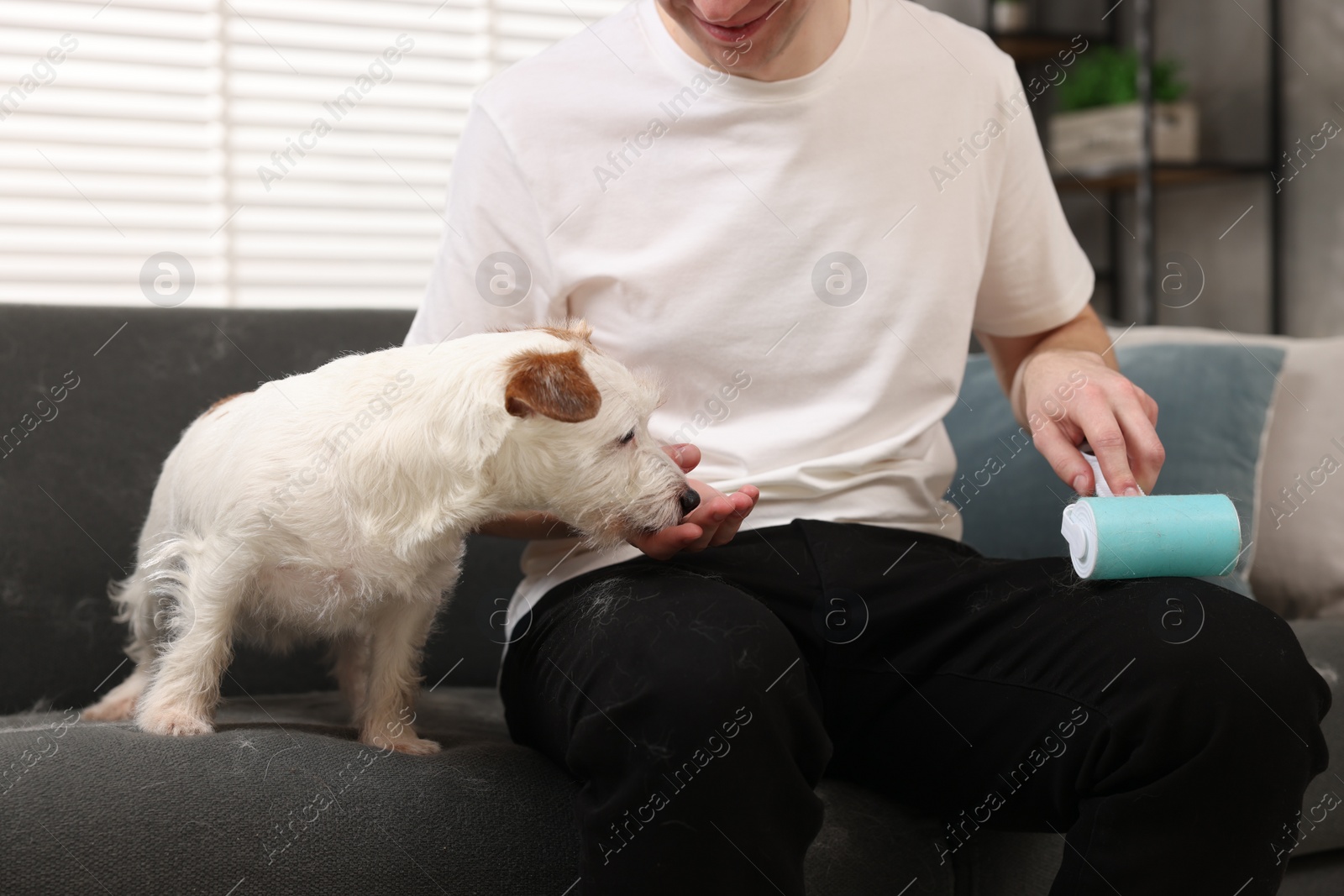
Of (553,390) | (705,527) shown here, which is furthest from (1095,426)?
(553,390)

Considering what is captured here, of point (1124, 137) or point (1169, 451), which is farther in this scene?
point (1124, 137)

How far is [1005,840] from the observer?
1191mm

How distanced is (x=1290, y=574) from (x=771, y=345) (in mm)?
933

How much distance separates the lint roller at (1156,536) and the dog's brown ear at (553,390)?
1.46ft

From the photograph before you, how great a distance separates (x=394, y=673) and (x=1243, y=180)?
10.2 ft

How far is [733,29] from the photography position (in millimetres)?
1140

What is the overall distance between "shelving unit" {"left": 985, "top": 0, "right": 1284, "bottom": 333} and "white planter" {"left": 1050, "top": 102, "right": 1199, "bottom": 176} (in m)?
0.04

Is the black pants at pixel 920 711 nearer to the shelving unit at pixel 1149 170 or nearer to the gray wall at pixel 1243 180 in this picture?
the shelving unit at pixel 1149 170

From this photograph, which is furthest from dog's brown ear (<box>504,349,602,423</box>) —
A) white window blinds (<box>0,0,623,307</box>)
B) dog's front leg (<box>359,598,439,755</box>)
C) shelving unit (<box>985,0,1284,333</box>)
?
shelving unit (<box>985,0,1284,333</box>)

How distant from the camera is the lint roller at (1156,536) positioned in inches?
37.9

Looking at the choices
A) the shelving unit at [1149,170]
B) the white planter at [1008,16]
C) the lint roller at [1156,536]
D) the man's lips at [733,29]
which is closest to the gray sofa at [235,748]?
the lint roller at [1156,536]

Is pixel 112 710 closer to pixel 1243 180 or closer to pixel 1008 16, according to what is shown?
pixel 1008 16

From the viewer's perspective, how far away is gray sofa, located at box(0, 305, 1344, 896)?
0.95 m

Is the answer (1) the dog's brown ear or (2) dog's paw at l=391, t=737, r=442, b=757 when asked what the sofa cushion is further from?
(1) the dog's brown ear
